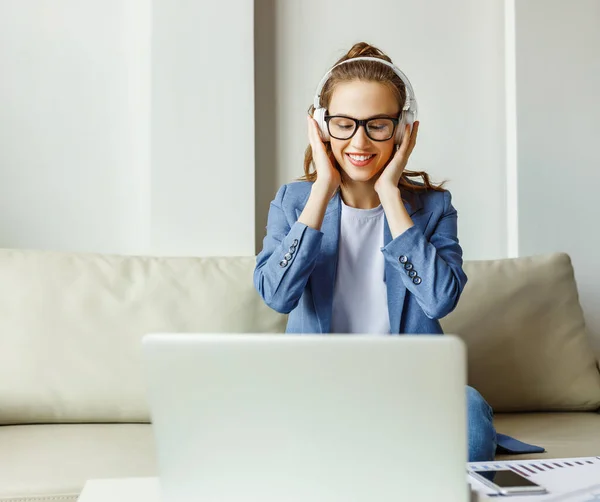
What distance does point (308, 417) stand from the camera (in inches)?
26.6

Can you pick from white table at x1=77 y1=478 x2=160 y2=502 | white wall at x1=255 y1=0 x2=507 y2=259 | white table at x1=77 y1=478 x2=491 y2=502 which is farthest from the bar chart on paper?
white wall at x1=255 y1=0 x2=507 y2=259

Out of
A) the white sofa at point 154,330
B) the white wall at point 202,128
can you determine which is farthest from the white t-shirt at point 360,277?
the white wall at point 202,128

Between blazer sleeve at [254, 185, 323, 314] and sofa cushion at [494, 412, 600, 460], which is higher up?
blazer sleeve at [254, 185, 323, 314]

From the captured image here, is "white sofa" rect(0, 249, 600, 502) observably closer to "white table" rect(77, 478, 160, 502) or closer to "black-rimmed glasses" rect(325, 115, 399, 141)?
"black-rimmed glasses" rect(325, 115, 399, 141)

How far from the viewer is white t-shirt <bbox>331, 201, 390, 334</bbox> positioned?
1.64 meters

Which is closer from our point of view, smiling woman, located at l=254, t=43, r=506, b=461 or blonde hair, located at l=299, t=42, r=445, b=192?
smiling woman, located at l=254, t=43, r=506, b=461

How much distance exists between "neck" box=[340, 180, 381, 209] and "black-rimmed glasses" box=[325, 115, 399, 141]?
16 centimetres

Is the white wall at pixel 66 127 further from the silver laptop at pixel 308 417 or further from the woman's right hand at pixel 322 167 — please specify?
Result: the silver laptop at pixel 308 417

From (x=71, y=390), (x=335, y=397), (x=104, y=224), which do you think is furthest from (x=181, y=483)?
(x=104, y=224)

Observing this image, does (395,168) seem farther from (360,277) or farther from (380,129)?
(360,277)

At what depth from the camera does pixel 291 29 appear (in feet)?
7.96

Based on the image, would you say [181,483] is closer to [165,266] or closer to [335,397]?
[335,397]

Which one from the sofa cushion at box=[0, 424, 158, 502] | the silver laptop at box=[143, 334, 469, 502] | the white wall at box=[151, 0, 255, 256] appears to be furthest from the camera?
the white wall at box=[151, 0, 255, 256]

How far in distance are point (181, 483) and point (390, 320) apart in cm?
97
